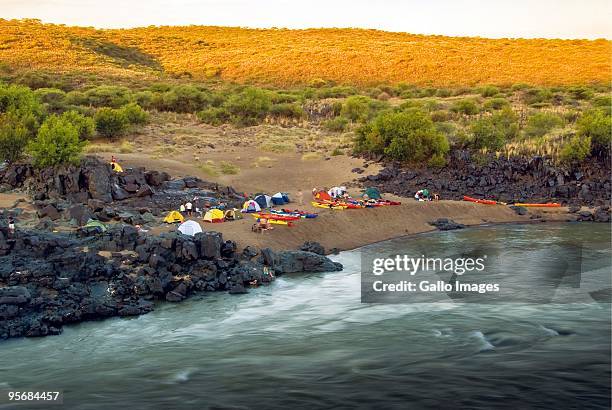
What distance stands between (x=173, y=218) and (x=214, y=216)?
1.71 meters

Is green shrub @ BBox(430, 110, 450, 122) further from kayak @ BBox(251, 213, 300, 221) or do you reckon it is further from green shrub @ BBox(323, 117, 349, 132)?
kayak @ BBox(251, 213, 300, 221)

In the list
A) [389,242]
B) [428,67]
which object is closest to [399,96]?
[428,67]

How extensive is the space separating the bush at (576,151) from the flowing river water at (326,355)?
17.4 meters

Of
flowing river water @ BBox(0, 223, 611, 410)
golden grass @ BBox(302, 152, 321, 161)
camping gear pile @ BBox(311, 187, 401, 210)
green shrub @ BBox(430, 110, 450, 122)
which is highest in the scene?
green shrub @ BBox(430, 110, 450, 122)

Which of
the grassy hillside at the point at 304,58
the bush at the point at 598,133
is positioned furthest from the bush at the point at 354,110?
the grassy hillside at the point at 304,58

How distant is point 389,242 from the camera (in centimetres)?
3141

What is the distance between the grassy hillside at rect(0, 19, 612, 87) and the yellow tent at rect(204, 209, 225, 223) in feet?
213

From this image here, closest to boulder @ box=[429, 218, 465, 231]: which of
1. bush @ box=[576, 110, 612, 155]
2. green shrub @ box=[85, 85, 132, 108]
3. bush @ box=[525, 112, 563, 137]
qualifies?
bush @ box=[576, 110, 612, 155]

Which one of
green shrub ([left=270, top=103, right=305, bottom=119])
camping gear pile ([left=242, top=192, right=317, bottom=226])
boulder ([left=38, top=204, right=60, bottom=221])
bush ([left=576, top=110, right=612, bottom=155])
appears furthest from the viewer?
green shrub ([left=270, top=103, right=305, bottom=119])

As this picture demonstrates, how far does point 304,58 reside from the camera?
357 feet

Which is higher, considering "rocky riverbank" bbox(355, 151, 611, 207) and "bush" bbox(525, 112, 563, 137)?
"bush" bbox(525, 112, 563, 137)

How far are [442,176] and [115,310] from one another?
24.3 metres

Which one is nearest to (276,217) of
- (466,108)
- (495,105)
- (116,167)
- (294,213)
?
(294,213)

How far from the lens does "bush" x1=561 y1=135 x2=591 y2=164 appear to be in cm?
4034
